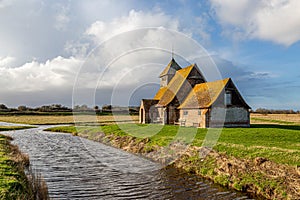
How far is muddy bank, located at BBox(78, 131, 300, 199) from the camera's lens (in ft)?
43.7

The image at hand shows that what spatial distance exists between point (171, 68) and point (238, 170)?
35347mm

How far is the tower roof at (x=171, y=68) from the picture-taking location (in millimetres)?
49569

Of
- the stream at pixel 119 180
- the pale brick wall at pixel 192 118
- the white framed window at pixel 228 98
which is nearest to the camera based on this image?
the stream at pixel 119 180

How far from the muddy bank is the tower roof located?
86.9ft

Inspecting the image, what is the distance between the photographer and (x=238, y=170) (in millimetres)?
16062

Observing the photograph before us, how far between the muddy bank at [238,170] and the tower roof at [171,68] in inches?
1043

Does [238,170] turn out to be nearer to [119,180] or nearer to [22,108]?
[119,180]

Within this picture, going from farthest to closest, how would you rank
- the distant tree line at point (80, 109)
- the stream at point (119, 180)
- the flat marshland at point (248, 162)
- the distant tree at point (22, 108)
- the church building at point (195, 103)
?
the distant tree at point (22, 108), the distant tree line at point (80, 109), the church building at point (195, 103), the stream at point (119, 180), the flat marshland at point (248, 162)

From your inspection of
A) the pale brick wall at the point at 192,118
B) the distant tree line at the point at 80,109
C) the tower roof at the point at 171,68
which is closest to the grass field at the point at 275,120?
the tower roof at the point at 171,68

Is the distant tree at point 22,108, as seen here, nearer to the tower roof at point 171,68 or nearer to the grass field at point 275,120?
the tower roof at point 171,68

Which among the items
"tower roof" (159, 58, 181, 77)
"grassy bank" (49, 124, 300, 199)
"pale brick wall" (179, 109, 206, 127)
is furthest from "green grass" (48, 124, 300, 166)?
"tower roof" (159, 58, 181, 77)

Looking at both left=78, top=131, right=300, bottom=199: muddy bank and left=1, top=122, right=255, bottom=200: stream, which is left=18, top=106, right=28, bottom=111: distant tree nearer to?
left=1, top=122, right=255, bottom=200: stream

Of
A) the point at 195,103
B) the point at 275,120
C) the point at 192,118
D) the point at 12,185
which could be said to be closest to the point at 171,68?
the point at 195,103

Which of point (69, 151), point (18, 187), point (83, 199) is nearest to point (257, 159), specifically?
point (83, 199)
